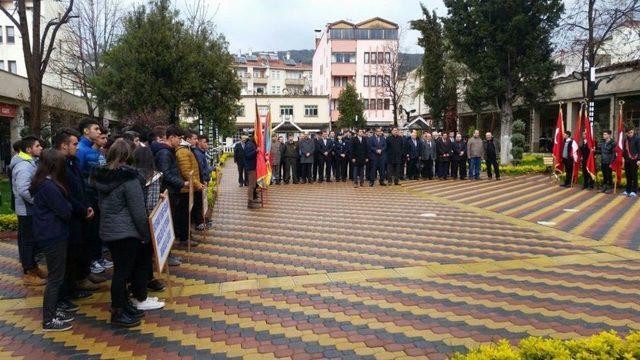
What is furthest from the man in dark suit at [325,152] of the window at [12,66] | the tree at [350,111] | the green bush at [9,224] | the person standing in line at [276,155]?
the window at [12,66]

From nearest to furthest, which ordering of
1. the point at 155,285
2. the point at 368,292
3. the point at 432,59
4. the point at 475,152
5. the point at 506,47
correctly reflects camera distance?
the point at 368,292
the point at 155,285
the point at 475,152
the point at 506,47
the point at 432,59

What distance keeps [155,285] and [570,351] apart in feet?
14.5

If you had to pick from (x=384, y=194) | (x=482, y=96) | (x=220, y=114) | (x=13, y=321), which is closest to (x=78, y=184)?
(x=13, y=321)

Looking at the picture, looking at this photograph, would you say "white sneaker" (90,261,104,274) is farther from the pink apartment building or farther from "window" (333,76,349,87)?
"window" (333,76,349,87)

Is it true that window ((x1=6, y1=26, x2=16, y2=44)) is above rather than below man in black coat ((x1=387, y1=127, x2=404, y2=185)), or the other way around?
above

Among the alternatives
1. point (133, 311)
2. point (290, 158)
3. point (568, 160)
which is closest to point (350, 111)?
point (290, 158)

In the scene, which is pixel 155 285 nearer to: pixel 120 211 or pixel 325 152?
pixel 120 211

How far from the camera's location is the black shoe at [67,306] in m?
5.18

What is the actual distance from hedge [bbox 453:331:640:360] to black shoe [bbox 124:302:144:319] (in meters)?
3.19

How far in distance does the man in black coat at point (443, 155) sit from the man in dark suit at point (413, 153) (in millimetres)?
716

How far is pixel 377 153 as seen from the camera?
16.0 meters

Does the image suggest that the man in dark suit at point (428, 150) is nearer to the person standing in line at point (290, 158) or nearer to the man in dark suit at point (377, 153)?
the man in dark suit at point (377, 153)

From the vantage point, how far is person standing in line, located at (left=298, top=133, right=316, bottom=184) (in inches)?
680

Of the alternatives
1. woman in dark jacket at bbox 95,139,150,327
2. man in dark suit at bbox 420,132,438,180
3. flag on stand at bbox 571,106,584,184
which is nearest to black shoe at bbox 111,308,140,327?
woman in dark jacket at bbox 95,139,150,327
